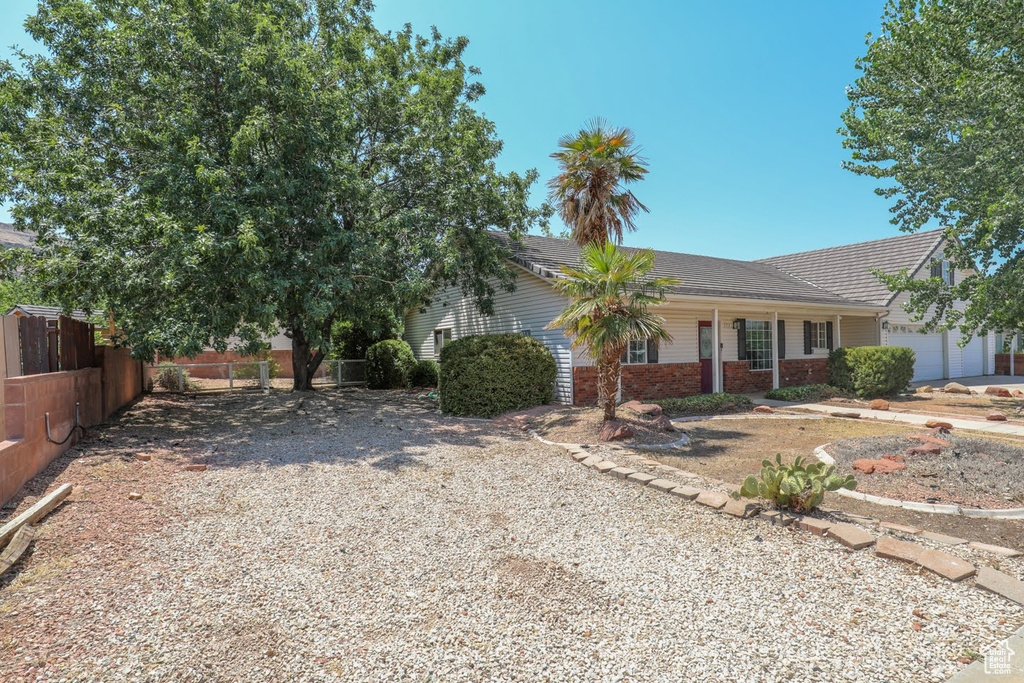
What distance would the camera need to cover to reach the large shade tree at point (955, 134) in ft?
36.8

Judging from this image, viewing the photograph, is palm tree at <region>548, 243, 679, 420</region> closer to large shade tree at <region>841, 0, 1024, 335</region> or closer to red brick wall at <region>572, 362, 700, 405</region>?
red brick wall at <region>572, 362, 700, 405</region>

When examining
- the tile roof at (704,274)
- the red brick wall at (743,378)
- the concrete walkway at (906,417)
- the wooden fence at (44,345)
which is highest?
the tile roof at (704,274)

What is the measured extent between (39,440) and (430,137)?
9717 mm

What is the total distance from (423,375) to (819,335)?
13.5 m

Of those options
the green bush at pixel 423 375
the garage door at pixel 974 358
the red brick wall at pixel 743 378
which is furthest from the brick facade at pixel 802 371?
the green bush at pixel 423 375

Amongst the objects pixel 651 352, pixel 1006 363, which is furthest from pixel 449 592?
pixel 1006 363

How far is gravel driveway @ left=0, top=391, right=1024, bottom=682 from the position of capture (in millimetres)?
2574

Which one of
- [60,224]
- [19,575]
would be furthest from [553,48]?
[19,575]

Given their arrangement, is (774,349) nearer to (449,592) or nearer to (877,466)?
(877,466)

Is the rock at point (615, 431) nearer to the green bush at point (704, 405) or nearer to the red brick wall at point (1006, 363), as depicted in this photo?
the green bush at point (704, 405)

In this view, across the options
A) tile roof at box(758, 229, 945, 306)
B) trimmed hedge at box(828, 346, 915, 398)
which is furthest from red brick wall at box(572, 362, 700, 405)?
tile roof at box(758, 229, 945, 306)

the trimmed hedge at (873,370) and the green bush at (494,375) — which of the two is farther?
the trimmed hedge at (873,370)

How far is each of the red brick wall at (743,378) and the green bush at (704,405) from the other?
71.1 inches
